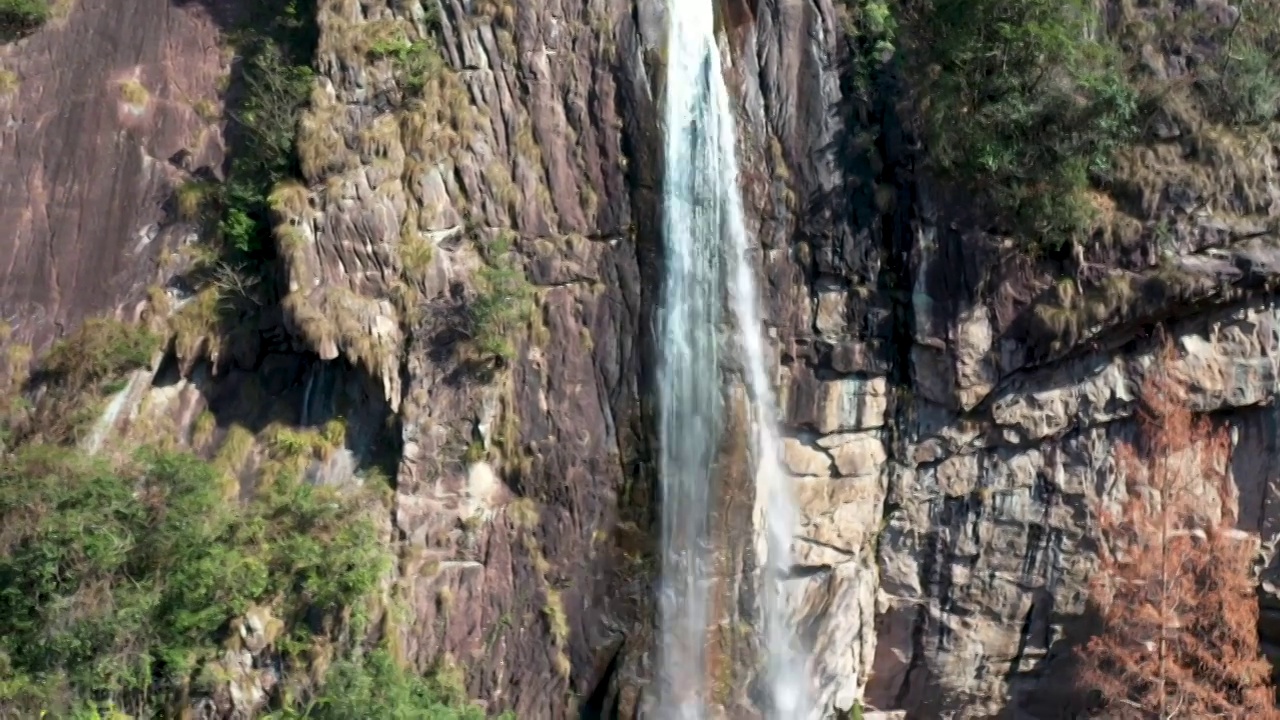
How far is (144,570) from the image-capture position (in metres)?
→ 12.0

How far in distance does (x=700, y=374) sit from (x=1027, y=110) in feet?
17.6

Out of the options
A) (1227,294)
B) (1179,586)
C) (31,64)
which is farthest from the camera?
(31,64)

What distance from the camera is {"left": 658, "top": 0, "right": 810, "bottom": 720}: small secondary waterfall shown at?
13.7 metres

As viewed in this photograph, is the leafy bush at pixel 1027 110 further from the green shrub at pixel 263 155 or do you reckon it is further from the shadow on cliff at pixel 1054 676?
the green shrub at pixel 263 155

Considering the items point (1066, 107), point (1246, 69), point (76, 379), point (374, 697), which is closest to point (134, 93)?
point (76, 379)

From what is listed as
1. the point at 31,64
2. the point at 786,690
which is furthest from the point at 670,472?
the point at 31,64

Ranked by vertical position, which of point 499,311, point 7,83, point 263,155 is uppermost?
point 7,83

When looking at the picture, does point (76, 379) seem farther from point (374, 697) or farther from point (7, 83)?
point (374, 697)

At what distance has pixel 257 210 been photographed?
13.8 meters

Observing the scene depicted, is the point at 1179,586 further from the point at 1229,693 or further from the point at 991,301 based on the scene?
the point at 991,301

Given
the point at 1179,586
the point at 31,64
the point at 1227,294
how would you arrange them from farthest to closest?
the point at 31,64
the point at 1227,294
the point at 1179,586

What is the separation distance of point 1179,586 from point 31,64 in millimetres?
16115

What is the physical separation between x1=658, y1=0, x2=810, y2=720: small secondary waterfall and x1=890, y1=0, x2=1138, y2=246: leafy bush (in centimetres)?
289

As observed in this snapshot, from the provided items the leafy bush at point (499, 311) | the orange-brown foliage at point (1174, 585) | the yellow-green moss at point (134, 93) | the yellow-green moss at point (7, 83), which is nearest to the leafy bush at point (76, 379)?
the yellow-green moss at point (134, 93)
